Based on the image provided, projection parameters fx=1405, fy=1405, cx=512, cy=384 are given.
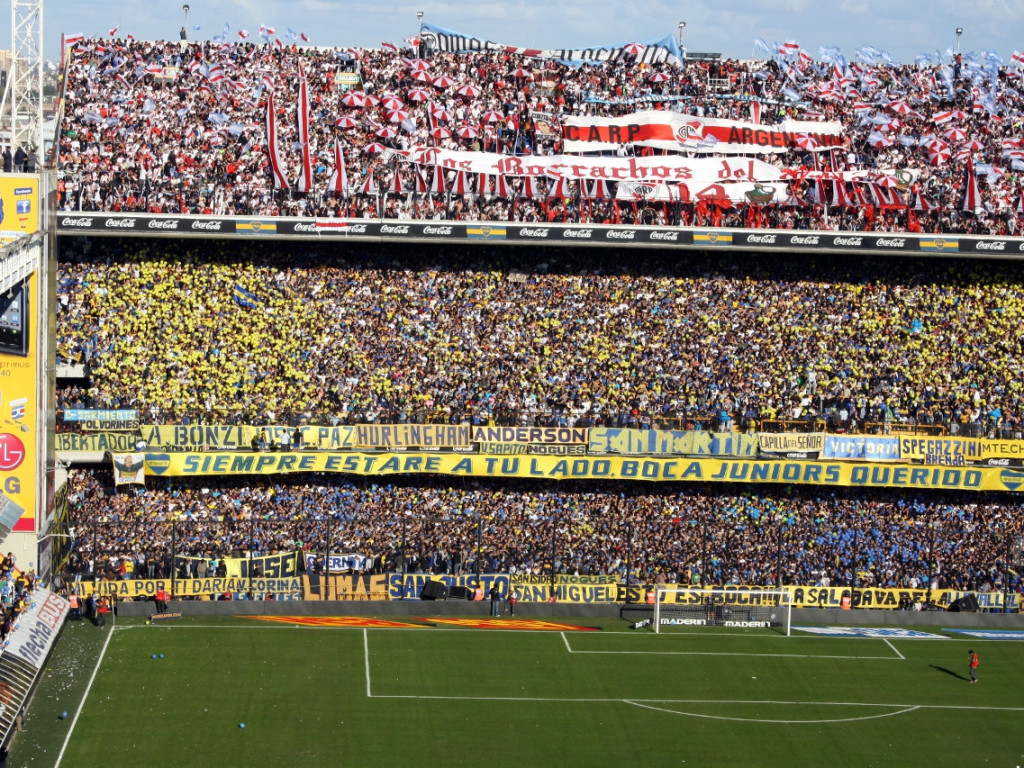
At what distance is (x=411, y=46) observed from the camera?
192 feet

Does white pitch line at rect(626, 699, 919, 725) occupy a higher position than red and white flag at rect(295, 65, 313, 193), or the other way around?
red and white flag at rect(295, 65, 313, 193)

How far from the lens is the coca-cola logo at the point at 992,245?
52.4 m

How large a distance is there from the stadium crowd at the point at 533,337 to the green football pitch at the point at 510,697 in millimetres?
9302

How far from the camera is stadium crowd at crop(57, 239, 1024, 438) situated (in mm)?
48938

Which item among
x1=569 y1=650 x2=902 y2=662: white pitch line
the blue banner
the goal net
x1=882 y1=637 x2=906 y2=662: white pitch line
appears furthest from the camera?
the blue banner

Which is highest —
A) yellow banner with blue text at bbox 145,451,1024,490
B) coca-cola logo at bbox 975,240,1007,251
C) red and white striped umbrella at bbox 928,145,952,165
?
red and white striped umbrella at bbox 928,145,952,165

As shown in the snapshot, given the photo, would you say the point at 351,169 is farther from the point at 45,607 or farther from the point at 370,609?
the point at 45,607

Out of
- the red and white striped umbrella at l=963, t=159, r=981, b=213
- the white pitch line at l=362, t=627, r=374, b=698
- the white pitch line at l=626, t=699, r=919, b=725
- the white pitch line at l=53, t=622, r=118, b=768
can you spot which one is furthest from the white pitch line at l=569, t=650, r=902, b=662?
the red and white striped umbrella at l=963, t=159, r=981, b=213

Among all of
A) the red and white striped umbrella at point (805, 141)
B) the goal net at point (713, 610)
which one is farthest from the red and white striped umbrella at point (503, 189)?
the goal net at point (713, 610)

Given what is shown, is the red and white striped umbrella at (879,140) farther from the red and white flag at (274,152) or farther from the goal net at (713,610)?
the red and white flag at (274,152)

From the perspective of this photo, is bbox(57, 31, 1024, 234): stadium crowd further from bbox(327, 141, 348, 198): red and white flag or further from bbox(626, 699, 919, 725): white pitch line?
bbox(626, 699, 919, 725): white pitch line

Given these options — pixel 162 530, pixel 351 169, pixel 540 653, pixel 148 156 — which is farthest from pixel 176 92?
pixel 540 653

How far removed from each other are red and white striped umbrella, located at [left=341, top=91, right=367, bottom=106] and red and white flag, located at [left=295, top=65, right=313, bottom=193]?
5.26 feet

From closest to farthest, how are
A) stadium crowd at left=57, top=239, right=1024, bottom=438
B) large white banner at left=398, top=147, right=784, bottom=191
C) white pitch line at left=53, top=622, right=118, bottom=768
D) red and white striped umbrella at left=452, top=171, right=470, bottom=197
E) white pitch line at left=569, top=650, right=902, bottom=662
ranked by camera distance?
white pitch line at left=53, top=622, right=118, bottom=768 < white pitch line at left=569, top=650, right=902, bottom=662 < stadium crowd at left=57, top=239, right=1024, bottom=438 < red and white striped umbrella at left=452, top=171, right=470, bottom=197 < large white banner at left=398, top=147, right=784, bottom=191
